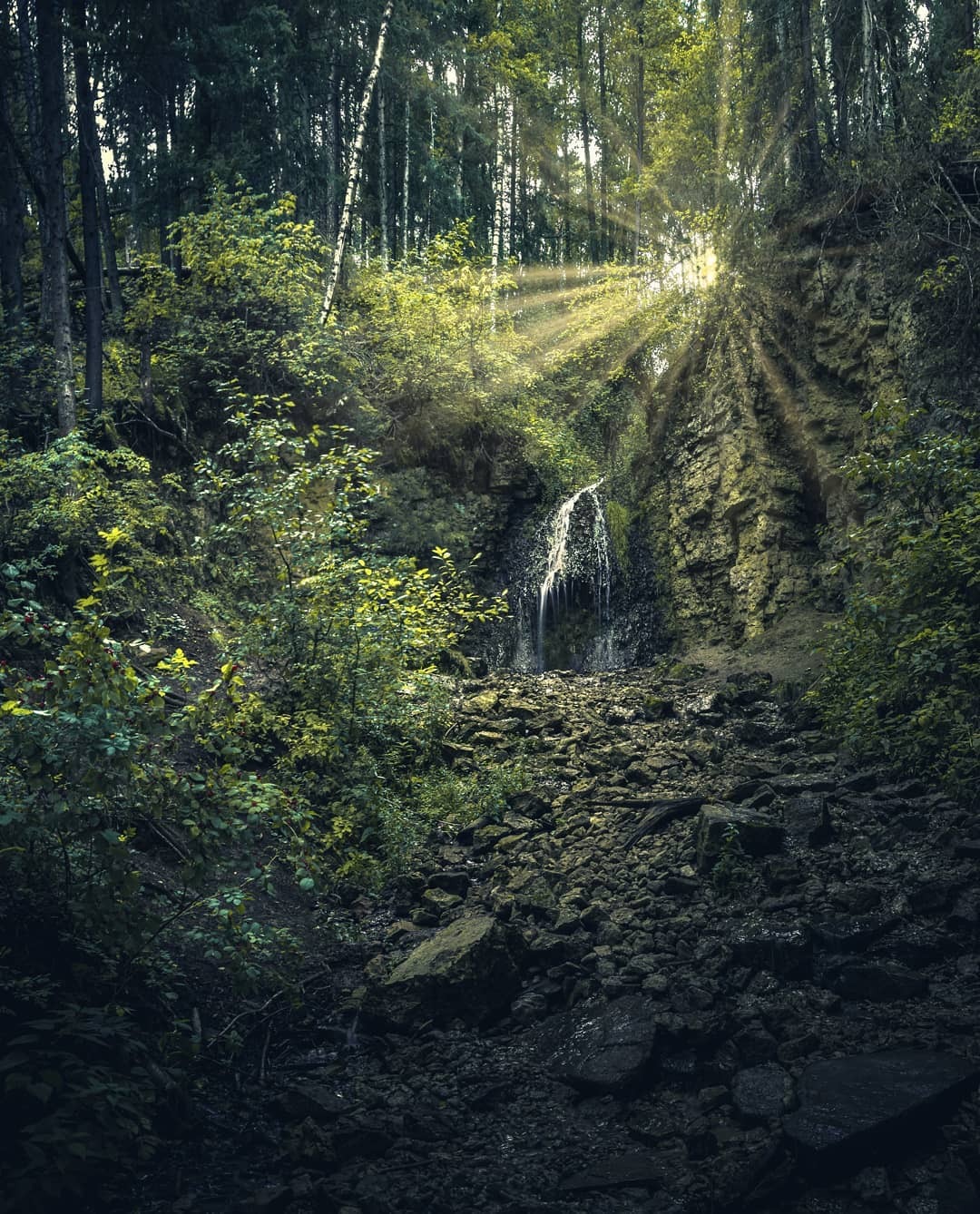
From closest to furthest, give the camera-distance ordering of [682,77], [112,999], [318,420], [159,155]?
[112,999] → [318,420] → [159,155] → [682,77]

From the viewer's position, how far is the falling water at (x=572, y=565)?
17328 millimetres

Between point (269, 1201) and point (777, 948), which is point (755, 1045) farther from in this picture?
point (269, 1201)

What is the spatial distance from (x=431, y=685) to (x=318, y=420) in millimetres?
9414

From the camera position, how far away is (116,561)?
11.2 meters

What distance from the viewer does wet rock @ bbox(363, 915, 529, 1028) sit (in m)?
5.29

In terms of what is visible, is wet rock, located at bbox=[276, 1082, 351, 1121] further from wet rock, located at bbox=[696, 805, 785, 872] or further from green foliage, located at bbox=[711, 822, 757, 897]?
wet rock, located at bbox=[696, 805, 785, 872]

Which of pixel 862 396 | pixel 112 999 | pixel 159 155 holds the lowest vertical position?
pixel 112 999

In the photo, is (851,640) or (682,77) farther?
(682,77)

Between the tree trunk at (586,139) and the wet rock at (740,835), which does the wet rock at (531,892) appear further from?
the tree trunk at (586,139)

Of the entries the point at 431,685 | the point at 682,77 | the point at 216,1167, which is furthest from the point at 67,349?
the point at 682,77

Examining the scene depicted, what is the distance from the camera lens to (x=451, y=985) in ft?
17.5

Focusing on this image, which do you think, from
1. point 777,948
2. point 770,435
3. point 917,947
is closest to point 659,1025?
point 777,948

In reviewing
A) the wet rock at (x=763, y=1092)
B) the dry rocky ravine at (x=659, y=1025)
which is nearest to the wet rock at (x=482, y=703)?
the dry rocky ravine at (x=659, y=1025)

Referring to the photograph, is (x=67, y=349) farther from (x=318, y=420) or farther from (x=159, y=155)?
(x=159, y=155)
